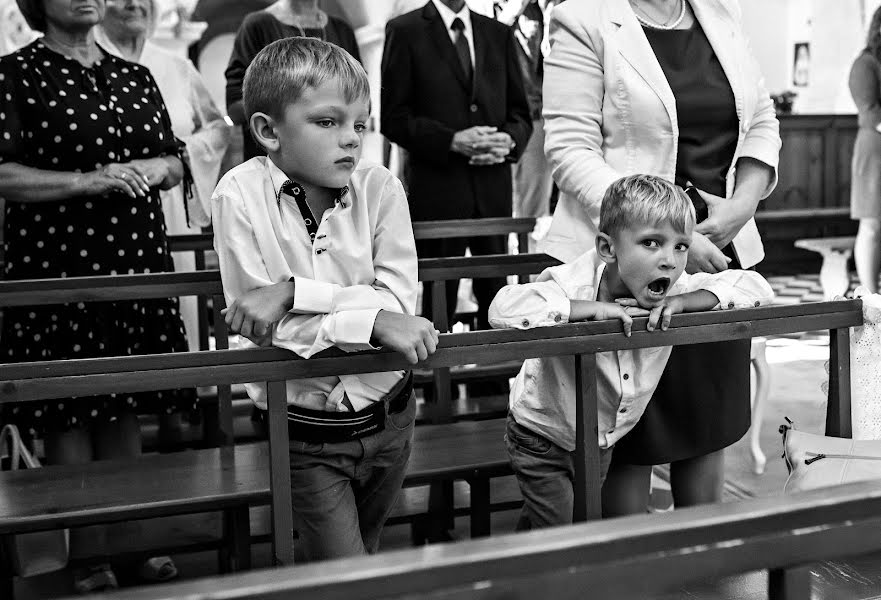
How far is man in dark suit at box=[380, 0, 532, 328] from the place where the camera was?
418cm

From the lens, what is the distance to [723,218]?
2.42 m

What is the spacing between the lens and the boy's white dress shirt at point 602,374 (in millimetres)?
2209

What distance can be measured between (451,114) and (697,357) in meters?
2.18

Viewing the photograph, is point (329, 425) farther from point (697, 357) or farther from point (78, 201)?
point (78, 201)

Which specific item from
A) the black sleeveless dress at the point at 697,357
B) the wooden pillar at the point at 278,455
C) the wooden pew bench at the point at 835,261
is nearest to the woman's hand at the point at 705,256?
the black sleeveless dress at the point at 697,357

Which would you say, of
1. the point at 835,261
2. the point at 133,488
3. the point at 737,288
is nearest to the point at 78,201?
the point at 133,488

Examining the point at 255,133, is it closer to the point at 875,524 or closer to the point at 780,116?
the point at 875,524

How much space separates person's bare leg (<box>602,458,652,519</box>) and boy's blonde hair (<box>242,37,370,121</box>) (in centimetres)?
108

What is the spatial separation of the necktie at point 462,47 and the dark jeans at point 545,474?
236 centimetres

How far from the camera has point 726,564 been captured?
103cm

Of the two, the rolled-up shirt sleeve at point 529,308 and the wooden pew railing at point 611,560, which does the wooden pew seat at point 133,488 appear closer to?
the rolled-up shirt sleeve at point 529,308

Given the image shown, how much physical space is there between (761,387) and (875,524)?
2968 millimetres

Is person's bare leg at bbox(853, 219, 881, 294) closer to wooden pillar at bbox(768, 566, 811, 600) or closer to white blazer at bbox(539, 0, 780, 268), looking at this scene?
white blazer at bbox(539, 0, 780, 268)

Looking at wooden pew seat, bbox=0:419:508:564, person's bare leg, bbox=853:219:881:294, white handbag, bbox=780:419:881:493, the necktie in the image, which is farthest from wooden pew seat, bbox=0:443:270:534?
person's bare leg, bbox=853:219:881:294
